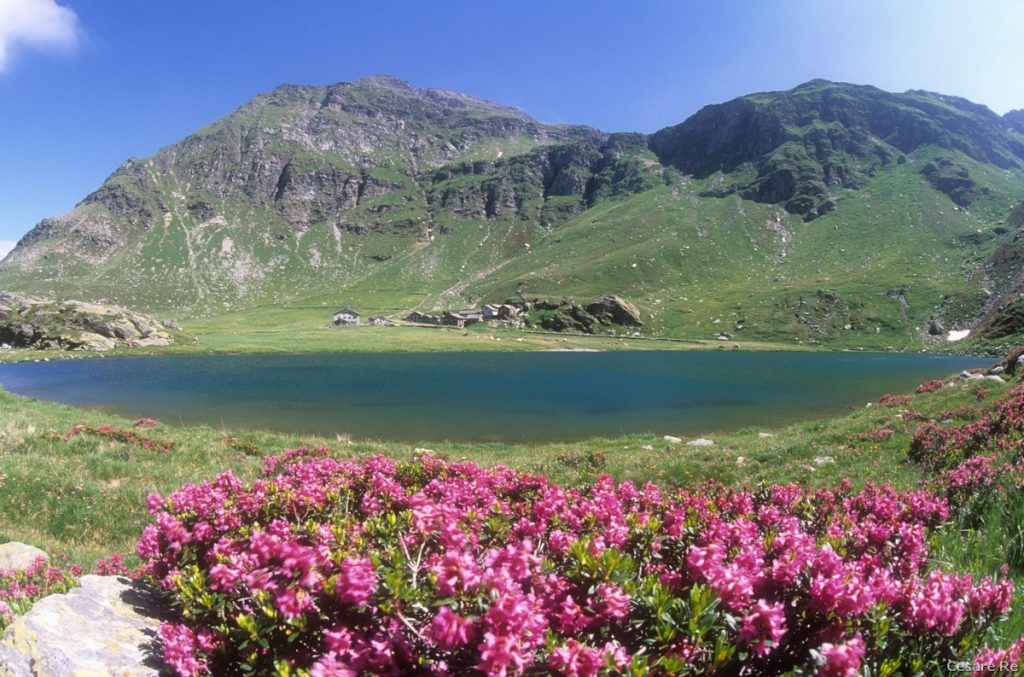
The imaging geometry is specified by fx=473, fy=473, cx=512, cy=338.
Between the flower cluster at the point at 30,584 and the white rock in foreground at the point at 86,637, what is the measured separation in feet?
4.37

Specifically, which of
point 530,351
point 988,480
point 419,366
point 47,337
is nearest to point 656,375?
point 419,366

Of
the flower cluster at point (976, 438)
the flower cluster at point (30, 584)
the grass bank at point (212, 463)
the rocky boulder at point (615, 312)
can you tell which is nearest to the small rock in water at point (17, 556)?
the flower cluster at point (30, 584)

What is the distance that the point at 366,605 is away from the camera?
309cm

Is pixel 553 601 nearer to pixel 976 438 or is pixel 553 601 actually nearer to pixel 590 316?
pixel 976 438

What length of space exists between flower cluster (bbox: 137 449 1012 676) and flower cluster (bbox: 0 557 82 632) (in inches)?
80.3

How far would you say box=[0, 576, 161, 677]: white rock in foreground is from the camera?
3.42 metres

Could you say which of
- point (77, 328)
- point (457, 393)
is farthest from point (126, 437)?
point (77, 328)

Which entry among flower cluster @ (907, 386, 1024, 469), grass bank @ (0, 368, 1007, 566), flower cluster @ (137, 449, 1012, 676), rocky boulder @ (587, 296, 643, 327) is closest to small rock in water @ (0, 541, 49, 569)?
grass bank @ (0, 368, 1007, 566)

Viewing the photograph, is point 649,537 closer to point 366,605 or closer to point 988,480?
point 366,605

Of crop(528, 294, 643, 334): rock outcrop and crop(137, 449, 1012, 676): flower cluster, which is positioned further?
crop(528, 294, 643, 334): rock outcrop

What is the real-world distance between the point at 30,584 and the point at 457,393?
153ft

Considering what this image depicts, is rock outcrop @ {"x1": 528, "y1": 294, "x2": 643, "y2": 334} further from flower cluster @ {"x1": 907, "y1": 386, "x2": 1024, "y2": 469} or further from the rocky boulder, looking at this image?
flower cluster @ {"x1": 907, "y1": 386, "x2": 1024, "y2": 469}

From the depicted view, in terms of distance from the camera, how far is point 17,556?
7535 millimetres

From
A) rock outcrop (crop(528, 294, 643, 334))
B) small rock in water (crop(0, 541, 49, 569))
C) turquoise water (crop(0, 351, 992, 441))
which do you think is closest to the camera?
small rock in water (crop(0, 541, 49, 569))
